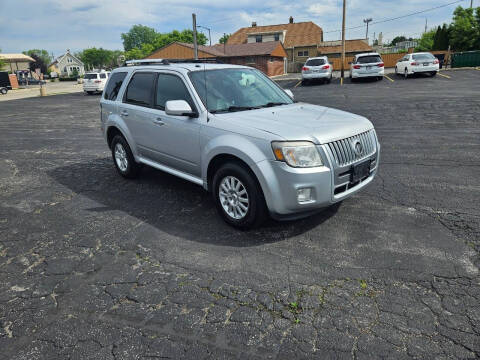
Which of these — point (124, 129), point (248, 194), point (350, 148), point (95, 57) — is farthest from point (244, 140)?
point (95, 57)

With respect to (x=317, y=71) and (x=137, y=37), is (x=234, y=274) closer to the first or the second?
(x=317, y=71)

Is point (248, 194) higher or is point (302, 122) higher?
point (302, 122)

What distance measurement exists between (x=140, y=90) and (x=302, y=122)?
2.86 meters

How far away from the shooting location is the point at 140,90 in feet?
18.6

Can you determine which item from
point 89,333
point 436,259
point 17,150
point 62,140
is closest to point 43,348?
point 89,333

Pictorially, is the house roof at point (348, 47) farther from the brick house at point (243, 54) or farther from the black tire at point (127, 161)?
the black tire at point (127, 161)

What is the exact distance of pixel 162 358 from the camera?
98.8 inches

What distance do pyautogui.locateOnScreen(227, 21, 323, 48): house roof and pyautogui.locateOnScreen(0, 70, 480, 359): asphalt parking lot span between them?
63.0m

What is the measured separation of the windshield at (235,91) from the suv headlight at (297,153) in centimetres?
115

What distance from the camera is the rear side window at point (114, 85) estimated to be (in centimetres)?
620

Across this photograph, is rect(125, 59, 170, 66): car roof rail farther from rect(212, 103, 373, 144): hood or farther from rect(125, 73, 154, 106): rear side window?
rect(212, 103, 373, 144): hood

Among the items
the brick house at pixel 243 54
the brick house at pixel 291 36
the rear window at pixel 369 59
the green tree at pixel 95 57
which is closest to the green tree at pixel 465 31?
the brick house at pixel 291 36

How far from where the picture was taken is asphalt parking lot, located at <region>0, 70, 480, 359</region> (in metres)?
2.64

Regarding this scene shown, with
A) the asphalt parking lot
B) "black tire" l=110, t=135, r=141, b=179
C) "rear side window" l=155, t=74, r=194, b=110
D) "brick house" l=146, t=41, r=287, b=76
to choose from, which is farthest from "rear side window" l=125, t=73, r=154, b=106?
"brick house" l=146, t=41, r=287, b=76
